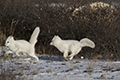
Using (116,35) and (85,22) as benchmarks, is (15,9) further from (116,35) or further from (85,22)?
(116,35)

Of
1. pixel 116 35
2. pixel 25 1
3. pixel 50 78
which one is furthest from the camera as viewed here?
pixel 25 1

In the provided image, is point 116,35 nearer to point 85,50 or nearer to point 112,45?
point 112,45

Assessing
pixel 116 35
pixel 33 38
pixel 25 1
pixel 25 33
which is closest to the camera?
pixel 33 38

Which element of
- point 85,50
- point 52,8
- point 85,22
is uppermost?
point 52,8

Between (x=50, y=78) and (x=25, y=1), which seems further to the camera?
(x=25, y=1)

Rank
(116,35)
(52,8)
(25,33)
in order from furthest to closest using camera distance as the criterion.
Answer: (25,33) → (52,8) → (116,35)

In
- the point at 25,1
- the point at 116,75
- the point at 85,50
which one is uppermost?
the point at 25,1

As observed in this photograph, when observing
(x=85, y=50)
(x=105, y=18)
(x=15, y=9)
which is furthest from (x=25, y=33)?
(x=105, y=18)

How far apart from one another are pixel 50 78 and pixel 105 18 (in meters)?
4.58

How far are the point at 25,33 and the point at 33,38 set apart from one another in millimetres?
3990

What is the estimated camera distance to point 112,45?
8.37 meters

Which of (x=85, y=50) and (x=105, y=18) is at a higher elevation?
(x=105, y=18)

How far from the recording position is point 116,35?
8.32 m

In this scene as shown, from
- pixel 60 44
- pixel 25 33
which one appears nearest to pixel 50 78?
pixel 60 44
